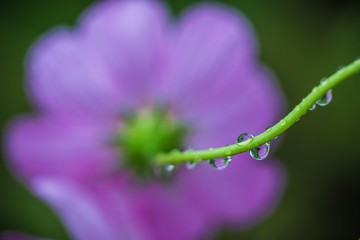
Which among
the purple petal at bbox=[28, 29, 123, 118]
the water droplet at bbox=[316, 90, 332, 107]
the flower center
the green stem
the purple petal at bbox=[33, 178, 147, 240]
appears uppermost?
the purple petal at bbox=[28, 29, 123, 118]

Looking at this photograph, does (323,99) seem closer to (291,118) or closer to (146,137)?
(291,118)

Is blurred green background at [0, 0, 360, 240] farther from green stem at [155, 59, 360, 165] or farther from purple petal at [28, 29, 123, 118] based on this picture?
green stem at [155, 59, 360, 165]

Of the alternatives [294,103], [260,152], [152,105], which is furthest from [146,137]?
[260,152]

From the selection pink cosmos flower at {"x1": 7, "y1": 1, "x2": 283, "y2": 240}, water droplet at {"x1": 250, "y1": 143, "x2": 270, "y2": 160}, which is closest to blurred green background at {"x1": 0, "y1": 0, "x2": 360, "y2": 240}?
pink cosmos flower at {"x1": 7, "y1": 1, "x2": 283, "y2": 240}

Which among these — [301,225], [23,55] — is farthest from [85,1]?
[301,225]

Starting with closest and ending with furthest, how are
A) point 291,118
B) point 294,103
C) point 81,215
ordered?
point 291,118
point 81,215
point 294,103

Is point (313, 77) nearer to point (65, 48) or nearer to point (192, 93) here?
point (192, 93)
